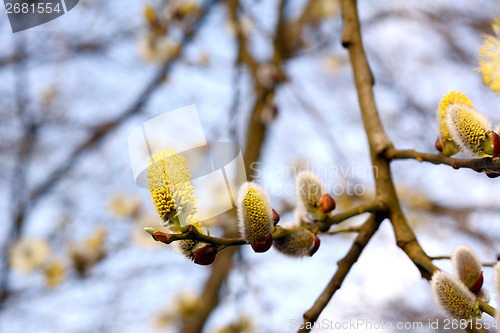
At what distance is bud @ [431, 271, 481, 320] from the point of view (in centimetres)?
57

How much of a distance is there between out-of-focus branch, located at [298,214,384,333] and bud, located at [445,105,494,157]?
21cm

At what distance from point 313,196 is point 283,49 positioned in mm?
2390

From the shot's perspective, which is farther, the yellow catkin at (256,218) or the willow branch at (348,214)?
the willow branch at (348,214)

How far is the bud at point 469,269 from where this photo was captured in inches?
25.4

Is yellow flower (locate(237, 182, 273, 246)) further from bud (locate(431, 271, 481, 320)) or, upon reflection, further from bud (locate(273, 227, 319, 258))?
bud (locate(431, 271, 481, 320))

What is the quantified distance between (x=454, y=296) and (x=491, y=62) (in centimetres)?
43

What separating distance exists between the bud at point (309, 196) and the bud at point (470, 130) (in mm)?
246

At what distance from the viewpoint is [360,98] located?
934 mm

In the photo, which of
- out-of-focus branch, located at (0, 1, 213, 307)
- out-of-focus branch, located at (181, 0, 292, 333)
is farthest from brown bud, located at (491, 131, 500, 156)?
out-of-focus branch, located at (0, 1, 213, 307)

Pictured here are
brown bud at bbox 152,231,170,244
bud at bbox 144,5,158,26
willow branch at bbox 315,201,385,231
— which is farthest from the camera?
bud at bbox 144,5,158,26

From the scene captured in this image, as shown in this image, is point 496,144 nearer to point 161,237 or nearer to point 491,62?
point 491,62

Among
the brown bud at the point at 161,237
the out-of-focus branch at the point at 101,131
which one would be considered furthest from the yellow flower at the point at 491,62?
the out-of-focus branch at the point at 101,131

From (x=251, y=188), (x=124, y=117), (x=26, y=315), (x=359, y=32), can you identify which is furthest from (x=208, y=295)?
(x=251, y=188)

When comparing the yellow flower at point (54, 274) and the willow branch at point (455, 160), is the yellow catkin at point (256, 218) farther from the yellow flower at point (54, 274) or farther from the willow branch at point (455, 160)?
the yellow flower at point (54, 274)
